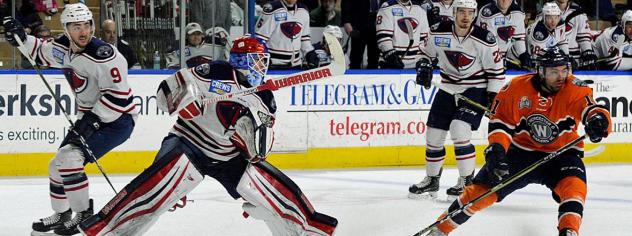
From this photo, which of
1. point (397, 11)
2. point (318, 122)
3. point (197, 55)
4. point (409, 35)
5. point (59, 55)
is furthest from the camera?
point (409, 35)

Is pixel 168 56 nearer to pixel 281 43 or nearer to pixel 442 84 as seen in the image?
pixel 281 43

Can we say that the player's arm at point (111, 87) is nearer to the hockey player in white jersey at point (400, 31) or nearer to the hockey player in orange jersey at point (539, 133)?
the hockey player in orange jersey at point (539, 133)

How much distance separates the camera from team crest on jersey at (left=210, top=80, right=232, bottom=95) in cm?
436

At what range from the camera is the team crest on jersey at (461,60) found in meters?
6.82

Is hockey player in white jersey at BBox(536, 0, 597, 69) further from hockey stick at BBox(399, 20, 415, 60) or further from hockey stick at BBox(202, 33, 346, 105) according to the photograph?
hockey stick at BBox(202, 33, 346, 105)

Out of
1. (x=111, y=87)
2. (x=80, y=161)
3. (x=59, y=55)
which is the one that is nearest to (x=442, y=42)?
(x=111, y=87)

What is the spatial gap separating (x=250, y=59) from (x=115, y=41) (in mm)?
3409

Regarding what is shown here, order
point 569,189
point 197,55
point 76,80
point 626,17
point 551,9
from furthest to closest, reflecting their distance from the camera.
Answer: point 626,17 < point 551,9 < point 197,55 < point 76,80 < point 569,189

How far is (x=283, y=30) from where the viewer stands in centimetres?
823

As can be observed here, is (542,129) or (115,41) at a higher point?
(115,41)

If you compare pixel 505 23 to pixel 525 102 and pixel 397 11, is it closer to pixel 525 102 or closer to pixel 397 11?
pixel 397 11

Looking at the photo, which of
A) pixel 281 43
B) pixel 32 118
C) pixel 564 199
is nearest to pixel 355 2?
pixel 281 43

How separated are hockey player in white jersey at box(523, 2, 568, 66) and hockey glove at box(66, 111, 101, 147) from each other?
453cm

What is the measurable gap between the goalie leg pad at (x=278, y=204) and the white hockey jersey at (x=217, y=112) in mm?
153
